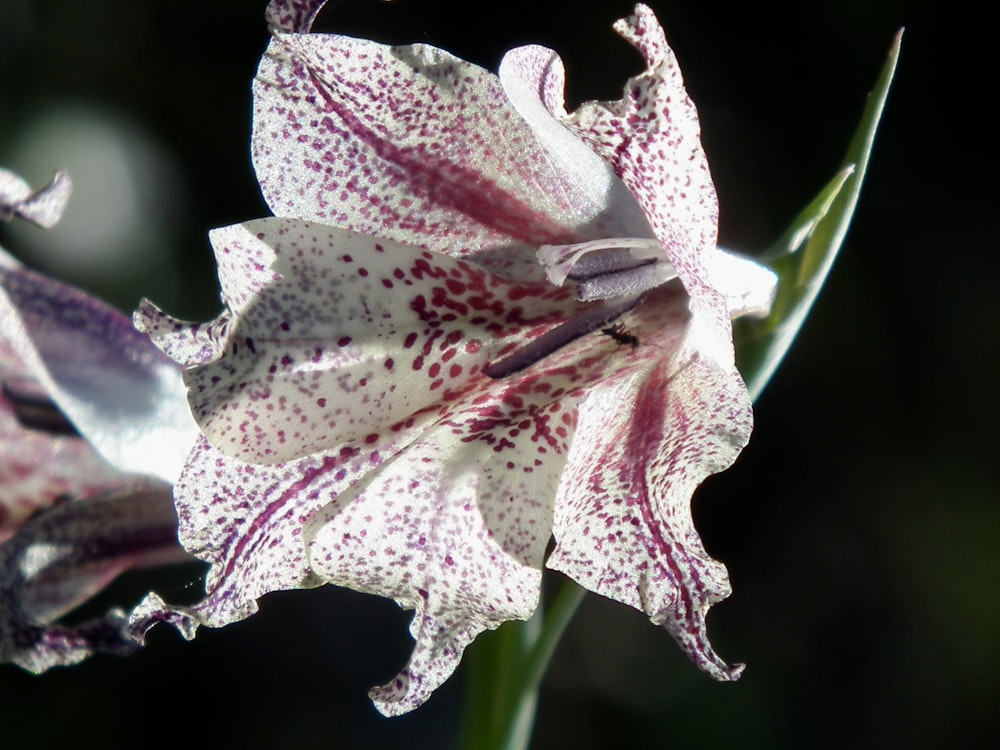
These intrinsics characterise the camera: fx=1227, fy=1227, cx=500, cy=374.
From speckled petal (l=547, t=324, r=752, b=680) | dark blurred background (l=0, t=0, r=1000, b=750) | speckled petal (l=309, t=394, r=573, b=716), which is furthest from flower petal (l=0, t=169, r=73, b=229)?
dark blurred background (l=0, t=0, r=1000, b=750)

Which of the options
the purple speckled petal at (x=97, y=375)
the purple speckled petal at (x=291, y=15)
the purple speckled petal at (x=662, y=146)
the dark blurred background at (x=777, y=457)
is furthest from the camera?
the dark blurred background at (x=777, y=457)

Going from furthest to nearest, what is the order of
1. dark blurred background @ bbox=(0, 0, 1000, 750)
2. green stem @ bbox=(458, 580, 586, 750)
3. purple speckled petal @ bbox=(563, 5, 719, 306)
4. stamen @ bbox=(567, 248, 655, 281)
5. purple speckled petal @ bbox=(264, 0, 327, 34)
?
1. dark blurred background @ bbox=(0, 0, 1000, 750)
2. green stem @ bbox=(458, 580, 586, 750)
3. stamen @ bbox=(567, 248, 655, 281)
4. purple speckled petal @ bbox=(264, 0, 327, 34)
5. purple speckled petal @ bbox=(563, 5, 719, 306)

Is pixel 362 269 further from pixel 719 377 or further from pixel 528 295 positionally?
pixel 719 377

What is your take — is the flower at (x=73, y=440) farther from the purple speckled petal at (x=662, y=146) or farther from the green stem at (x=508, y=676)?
the purple speckled petal at (x=662, y=146)

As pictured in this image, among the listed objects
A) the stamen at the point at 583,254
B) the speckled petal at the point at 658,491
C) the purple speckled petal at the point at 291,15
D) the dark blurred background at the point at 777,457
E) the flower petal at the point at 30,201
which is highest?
the purple speckled petal at the point at 291,15

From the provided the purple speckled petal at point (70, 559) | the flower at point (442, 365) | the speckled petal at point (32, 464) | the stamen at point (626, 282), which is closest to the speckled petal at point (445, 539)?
the flower at point (442, 365)

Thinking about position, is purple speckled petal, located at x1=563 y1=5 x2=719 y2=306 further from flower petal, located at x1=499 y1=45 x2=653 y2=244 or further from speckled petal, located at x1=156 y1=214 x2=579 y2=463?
speckled petal, located at x1=156 y1=214 x2=579 y2=463

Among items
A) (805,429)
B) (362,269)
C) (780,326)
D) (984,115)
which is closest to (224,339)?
(362,269)
